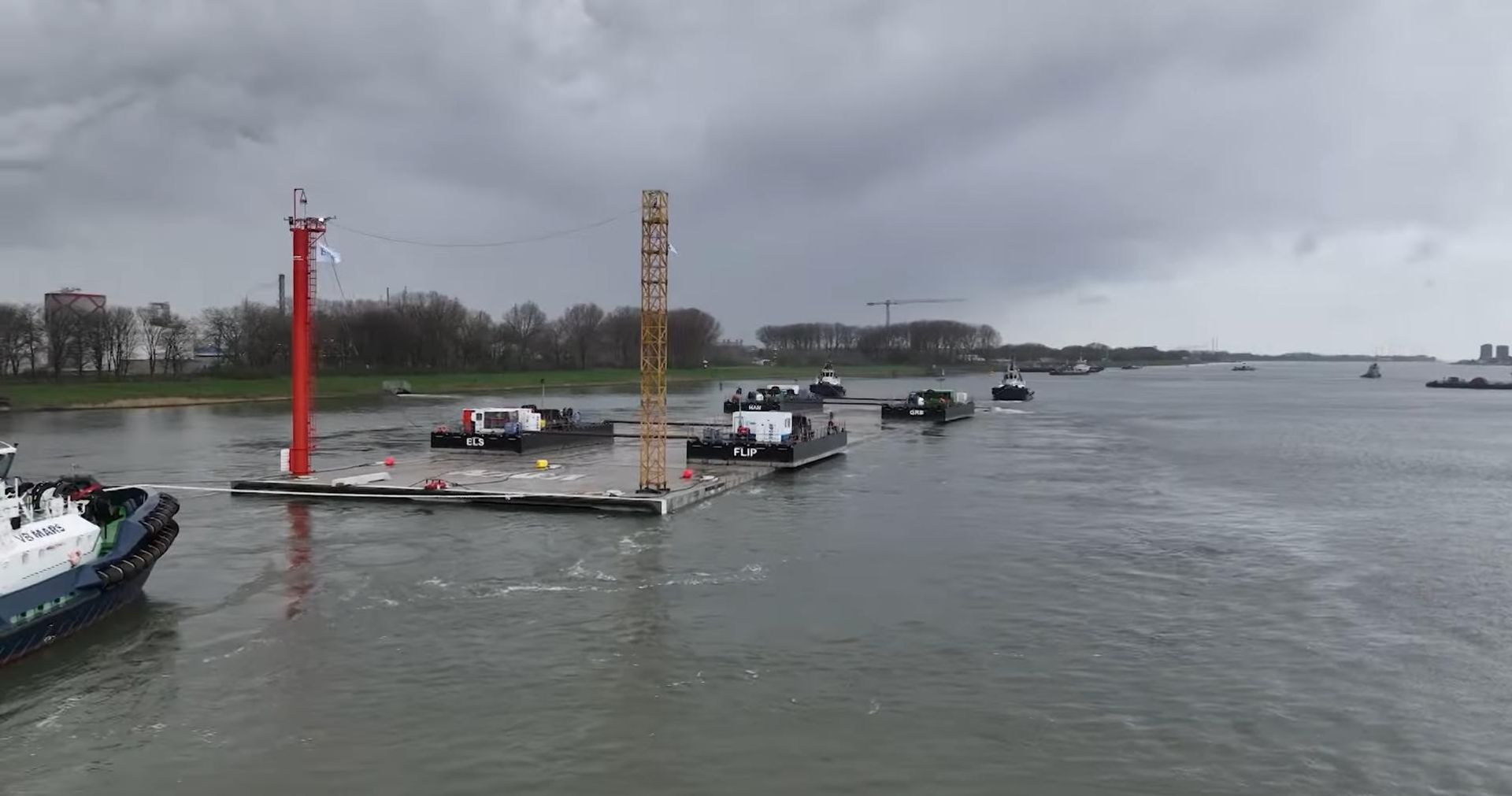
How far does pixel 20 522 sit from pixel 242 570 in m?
6.28

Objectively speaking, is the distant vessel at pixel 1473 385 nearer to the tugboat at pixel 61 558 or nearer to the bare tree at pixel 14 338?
the tugboat at pixel 61 558

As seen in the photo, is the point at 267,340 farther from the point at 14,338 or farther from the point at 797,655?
the point at 797,655

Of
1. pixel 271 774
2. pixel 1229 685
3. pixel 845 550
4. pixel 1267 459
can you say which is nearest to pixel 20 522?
pixel 271 774

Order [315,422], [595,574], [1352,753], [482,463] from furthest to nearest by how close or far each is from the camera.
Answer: [315,422] → [482,463] → [595,574] → [1352,753]

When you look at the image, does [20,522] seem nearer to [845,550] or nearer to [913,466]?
[845,550]

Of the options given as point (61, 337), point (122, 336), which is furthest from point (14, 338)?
point (122, 336)

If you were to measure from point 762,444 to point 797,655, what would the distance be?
98.4 ft

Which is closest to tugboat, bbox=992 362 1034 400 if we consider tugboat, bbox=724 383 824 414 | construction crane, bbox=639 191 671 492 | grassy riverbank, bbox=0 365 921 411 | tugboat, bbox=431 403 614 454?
tugboat, bbox=724 383 824 414

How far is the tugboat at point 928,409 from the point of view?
87.5 meters

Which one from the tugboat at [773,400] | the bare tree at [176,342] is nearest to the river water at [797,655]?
the tugboat at [773,400]

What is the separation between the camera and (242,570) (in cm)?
2512

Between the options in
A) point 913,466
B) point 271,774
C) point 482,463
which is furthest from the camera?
point 913,466

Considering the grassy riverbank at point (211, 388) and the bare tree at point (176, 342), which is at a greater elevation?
the bare tree at point (176, 342)

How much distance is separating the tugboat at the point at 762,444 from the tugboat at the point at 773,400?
13.2m
